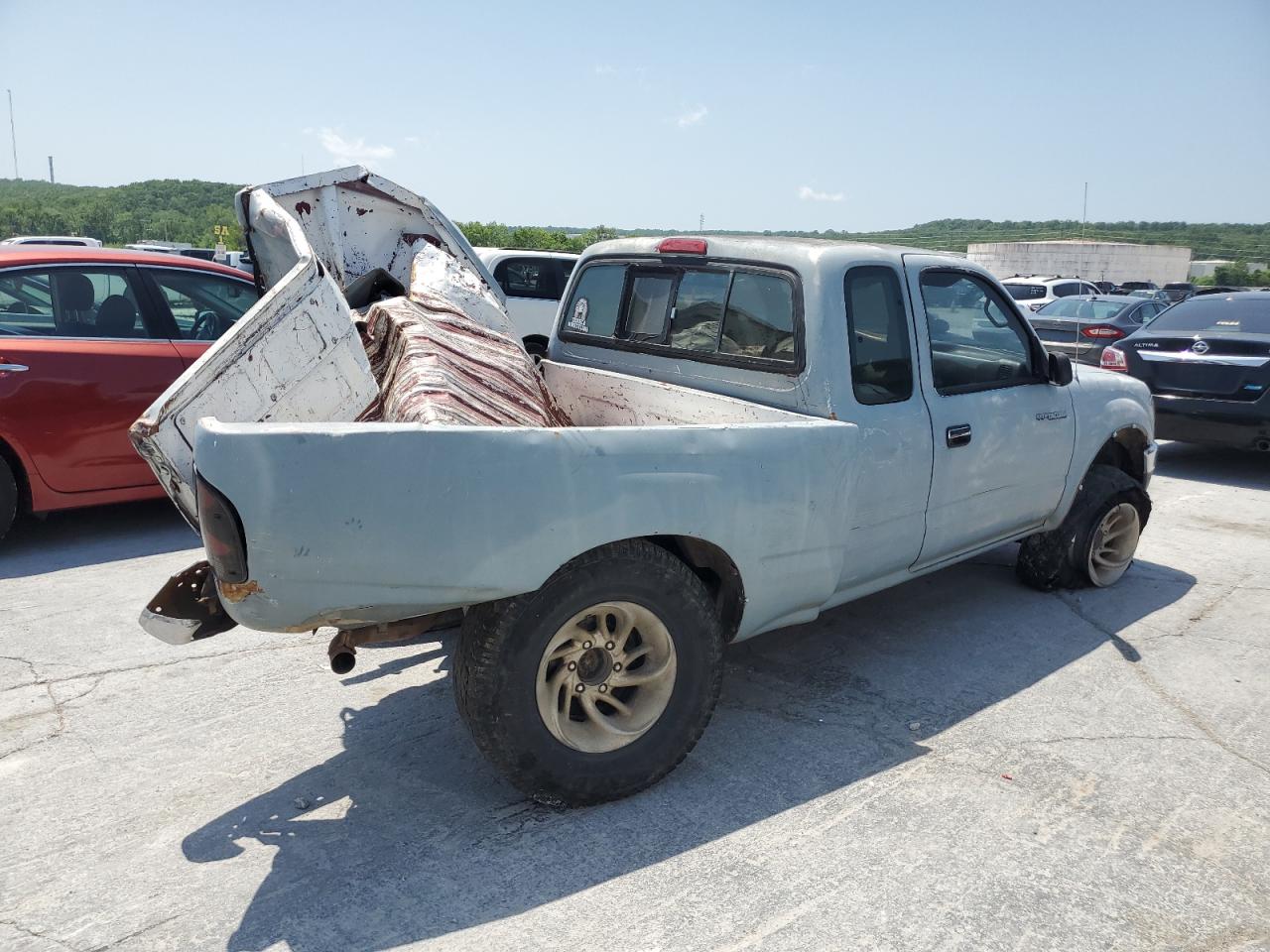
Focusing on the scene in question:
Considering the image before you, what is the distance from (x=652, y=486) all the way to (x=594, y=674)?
69cm

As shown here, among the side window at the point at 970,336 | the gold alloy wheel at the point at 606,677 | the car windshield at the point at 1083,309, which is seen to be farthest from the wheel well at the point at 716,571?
the car windshield at the point at 1083,309

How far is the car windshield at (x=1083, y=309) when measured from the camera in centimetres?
1377

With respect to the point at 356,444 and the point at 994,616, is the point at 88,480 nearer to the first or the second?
the point at 356,444

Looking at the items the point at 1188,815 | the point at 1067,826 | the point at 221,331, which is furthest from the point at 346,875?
the point at 221,331

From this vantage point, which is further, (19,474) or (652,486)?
(19,474)

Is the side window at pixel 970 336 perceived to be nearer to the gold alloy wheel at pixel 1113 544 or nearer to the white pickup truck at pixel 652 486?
the white pickup truck at pixel 652 486

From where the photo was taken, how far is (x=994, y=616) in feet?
16.6

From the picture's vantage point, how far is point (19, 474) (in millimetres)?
5828

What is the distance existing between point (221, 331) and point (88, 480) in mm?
1333

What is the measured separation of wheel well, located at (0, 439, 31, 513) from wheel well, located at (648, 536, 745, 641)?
453cm

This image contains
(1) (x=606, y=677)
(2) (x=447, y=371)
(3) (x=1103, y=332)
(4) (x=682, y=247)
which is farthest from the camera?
(3) (x=1103, y=332)

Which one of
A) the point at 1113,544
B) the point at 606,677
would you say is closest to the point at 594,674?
the point at 606,677

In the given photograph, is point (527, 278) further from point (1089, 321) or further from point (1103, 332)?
point (1089, 321)

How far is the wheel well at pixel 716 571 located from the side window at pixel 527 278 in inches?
320
